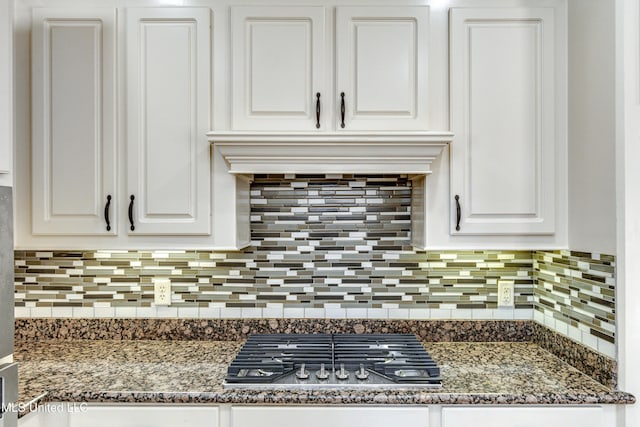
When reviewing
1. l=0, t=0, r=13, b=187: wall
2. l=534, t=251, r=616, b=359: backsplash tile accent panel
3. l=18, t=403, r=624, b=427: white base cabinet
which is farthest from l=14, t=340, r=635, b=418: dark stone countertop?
l=0, t=0, r=13, b=187: wall

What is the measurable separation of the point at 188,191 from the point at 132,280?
2.01 feet

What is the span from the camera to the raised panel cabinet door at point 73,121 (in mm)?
1743

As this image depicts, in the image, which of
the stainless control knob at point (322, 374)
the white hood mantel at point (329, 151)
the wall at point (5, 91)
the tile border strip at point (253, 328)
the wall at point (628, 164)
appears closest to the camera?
the wall at point (5, 91)

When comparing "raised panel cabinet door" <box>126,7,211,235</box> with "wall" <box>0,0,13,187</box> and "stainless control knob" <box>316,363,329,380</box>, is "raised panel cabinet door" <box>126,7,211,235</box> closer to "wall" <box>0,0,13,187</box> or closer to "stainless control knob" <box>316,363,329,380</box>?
"wall" <box>0,0,13,187</box>

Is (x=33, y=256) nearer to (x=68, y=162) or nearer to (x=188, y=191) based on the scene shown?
(x=68, y=162)

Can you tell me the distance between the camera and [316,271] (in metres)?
2.08

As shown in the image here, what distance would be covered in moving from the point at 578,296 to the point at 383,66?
3.69 ft

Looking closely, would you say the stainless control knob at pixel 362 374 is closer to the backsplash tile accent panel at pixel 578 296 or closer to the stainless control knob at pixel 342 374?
the stainless control knob at pixel 342 374

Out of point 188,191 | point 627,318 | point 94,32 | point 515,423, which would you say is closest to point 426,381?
point 515,423

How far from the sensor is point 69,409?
1.49 metres

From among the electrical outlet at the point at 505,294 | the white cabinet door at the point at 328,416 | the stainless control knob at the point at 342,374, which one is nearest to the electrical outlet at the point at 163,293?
the white cabinet door at the point at 328,416

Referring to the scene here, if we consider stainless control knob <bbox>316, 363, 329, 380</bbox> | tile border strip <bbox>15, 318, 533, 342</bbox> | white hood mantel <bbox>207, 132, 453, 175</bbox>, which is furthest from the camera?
tile border strip <bbox>15, 318, 533, 342</bbox>

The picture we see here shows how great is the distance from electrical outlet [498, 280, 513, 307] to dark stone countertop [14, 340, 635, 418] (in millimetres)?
194

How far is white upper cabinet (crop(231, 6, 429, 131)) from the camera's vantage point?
5.69 feet
